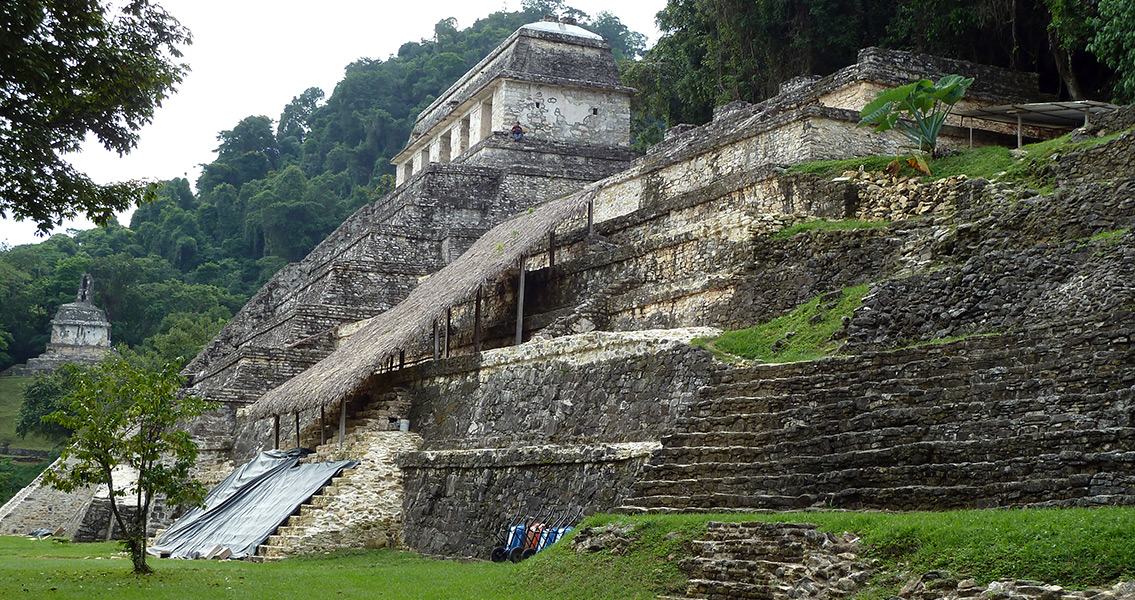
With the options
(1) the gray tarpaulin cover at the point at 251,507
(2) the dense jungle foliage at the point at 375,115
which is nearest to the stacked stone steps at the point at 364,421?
(1) the gray tarpaulin cover at the point at 251,507

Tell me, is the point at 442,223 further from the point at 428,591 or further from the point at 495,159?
the point at 428,591

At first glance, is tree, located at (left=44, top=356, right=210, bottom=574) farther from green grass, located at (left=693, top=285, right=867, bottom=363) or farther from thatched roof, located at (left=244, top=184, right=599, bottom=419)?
green grass, located at (left=693, top=285, right=867, bottom=363)

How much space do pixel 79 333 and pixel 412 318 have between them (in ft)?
106

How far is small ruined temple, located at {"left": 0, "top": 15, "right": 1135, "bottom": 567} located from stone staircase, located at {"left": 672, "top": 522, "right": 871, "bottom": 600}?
0.74 metres

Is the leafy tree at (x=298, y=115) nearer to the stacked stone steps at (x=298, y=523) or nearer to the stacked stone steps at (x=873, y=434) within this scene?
the stacked stone steps at (x=298, y=523)

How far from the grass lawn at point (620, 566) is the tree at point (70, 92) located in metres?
3.16

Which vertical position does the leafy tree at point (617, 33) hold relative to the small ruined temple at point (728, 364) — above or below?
above

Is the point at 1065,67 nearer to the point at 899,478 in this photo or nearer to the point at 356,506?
the point at 899,478

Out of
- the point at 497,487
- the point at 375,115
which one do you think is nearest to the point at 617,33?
the point at 375,115

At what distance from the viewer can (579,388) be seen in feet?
42.7

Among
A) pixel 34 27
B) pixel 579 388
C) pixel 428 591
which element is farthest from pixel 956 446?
pixel 34 27

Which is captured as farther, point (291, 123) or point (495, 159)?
point (291, 123)

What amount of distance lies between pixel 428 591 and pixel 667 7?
622 inches

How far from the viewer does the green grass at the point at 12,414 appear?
3869 cm
